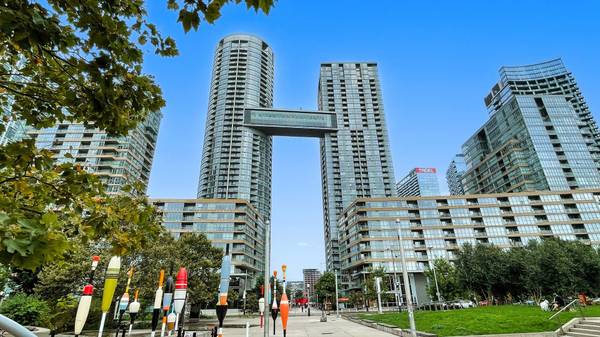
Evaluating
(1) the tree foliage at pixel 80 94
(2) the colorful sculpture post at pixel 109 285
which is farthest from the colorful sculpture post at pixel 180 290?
(1) the tree foliage at pixel 80 94

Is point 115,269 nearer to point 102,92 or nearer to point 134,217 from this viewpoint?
point 134,217

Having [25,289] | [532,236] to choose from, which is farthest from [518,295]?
[25,289]

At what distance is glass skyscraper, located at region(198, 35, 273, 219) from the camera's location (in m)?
97.2

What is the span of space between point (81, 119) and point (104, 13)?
1688 millimetres

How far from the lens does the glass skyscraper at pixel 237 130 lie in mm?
97188

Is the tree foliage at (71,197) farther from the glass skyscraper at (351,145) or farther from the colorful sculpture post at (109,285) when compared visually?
the glass skyscraper at (351,145)

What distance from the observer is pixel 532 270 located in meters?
37.4

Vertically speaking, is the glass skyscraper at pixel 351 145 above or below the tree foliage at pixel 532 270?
above

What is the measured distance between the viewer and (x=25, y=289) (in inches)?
1207

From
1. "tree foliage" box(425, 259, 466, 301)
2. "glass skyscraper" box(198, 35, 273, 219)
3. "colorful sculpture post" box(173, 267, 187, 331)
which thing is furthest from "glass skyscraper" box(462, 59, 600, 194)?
"colorful sculpture post" box(173, 267, 187, 331)

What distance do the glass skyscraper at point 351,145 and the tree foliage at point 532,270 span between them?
67296 millimetres

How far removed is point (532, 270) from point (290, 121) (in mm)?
73169

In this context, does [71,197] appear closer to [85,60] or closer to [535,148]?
[85,60]

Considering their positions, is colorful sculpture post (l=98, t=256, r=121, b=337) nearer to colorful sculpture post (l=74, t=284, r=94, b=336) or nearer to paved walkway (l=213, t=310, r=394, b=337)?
colorful sculpture post (l=74, t=284, r=94, b=336)
